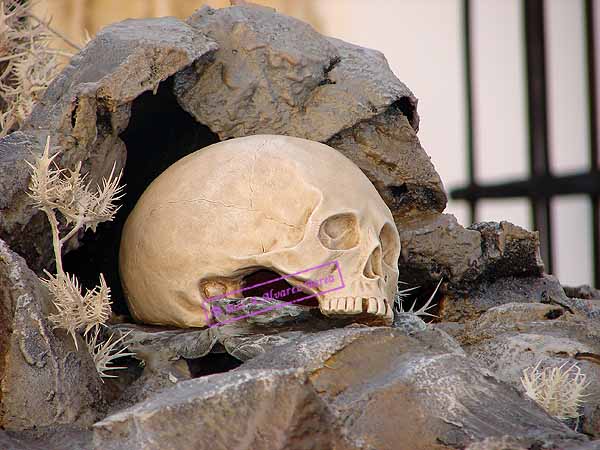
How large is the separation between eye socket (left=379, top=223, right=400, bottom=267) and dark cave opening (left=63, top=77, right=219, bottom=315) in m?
0.76

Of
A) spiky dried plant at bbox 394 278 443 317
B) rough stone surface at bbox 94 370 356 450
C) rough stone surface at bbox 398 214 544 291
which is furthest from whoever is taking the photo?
rough stone surface at bbox 398 214 544 291

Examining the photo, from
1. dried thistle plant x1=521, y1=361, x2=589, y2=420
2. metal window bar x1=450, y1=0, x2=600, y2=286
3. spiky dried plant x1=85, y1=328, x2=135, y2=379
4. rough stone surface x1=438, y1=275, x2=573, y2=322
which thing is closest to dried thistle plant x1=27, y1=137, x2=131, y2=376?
spiky dried plant x1=85, y1=328, x2=135, y2=379

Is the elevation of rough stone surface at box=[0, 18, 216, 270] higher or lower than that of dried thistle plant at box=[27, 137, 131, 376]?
higher

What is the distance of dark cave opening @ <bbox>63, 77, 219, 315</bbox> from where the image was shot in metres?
3.21

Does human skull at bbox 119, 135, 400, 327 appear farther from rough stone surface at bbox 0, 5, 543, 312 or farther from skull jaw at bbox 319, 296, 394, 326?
rough stone surface at bbox 0, 5, 543, 312

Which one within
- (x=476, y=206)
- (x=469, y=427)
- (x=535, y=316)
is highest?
(x=469, y=427)

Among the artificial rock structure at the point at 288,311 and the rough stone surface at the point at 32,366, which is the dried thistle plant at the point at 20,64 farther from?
the rough stone surface at the point at 32,366

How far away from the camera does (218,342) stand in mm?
2658

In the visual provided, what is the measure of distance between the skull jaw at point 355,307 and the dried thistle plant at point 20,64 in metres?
1.28

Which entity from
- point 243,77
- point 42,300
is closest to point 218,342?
point 42,300

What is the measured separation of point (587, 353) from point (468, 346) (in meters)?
0.33

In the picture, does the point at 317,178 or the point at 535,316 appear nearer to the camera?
the point at 317,178

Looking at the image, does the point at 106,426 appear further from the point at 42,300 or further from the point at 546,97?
the point at 546,97

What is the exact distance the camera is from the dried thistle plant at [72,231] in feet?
8.01
